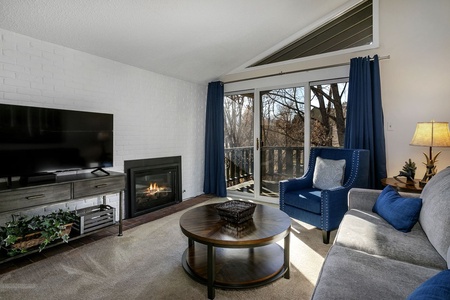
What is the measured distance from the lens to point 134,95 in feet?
11.8

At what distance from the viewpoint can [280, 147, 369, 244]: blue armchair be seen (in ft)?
8.73

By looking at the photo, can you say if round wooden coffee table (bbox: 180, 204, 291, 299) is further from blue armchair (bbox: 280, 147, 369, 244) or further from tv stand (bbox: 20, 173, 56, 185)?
tv stand (bbox: 20, 173, 56, 185)

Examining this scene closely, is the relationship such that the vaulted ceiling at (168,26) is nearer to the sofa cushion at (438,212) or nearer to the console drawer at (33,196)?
the console drawer at (33,196)

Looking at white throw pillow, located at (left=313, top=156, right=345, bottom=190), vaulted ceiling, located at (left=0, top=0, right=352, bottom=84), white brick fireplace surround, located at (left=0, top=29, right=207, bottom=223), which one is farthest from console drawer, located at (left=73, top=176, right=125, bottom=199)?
white throw pillow, located at (left=313, top=156, right=345, bottom=190)

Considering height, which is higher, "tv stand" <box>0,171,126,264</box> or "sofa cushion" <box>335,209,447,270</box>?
"tv stand" <box>0,171,126,264</box>

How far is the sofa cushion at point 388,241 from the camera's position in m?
1.46

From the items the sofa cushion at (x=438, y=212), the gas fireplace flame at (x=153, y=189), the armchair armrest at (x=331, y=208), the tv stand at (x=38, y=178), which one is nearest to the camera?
the sofa cushion at (x=438, y=212)

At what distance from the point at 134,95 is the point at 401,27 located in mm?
3640

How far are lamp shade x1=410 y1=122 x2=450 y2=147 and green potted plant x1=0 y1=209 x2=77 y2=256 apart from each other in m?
3.72

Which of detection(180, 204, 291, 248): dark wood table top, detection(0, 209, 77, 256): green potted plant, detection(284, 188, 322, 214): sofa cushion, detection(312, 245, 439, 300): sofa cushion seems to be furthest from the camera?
detection(284, 188, 322, 214): sofa cushion

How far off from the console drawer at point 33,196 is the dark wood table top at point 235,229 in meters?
1.22

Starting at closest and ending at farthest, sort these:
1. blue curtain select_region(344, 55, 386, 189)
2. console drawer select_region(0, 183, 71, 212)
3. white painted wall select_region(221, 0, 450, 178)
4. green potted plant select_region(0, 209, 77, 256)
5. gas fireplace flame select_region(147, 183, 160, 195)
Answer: console drawer select_region(0, 183, 71, 212), green potted plant select_region(0, 209, 77, 256), white painted wall select_region(221, 0, 450, 178), blue curtain select_region(344, 55, 386, 189), gas fireplace flame select_region(147, 183, 160, 195)

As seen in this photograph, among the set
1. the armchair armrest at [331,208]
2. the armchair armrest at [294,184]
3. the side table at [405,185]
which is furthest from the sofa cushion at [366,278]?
the armchair armrest at [294,184]

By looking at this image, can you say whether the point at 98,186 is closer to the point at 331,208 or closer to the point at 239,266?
the point at 239,266
